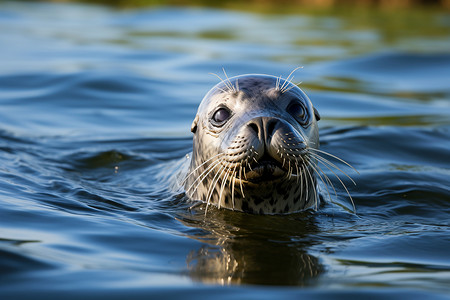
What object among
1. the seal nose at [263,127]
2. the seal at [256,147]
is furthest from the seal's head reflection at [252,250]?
the seal nose at [263,127]

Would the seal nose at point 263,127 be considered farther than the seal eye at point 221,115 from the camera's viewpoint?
No

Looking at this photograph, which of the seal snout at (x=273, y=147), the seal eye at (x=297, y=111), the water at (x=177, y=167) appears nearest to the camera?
the water at (x=177, y=167)

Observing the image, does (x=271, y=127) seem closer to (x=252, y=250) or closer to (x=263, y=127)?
(x=263, y=127)

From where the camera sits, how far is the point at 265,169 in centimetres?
395

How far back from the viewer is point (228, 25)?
699 inches

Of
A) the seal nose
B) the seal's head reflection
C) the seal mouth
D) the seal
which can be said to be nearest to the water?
the seal's head reflection

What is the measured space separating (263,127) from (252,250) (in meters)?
0.66

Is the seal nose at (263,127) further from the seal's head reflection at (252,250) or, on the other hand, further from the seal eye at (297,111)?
the seal's head reflection at (252,250)

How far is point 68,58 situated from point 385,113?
5.32 meters

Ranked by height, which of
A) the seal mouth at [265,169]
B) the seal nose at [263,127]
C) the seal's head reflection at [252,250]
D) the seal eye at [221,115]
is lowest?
the seal's head reflection at [252,250]

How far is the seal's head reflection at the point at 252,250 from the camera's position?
3.18 m

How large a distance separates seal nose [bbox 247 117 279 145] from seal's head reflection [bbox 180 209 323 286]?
50 cm

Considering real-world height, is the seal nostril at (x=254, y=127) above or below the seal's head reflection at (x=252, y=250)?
above

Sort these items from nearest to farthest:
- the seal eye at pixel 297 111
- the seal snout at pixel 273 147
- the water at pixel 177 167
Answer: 1. the water at pixel 177 167
2. the seal snout at pixel 273 147
3. the seal eye at pixel 297 111
